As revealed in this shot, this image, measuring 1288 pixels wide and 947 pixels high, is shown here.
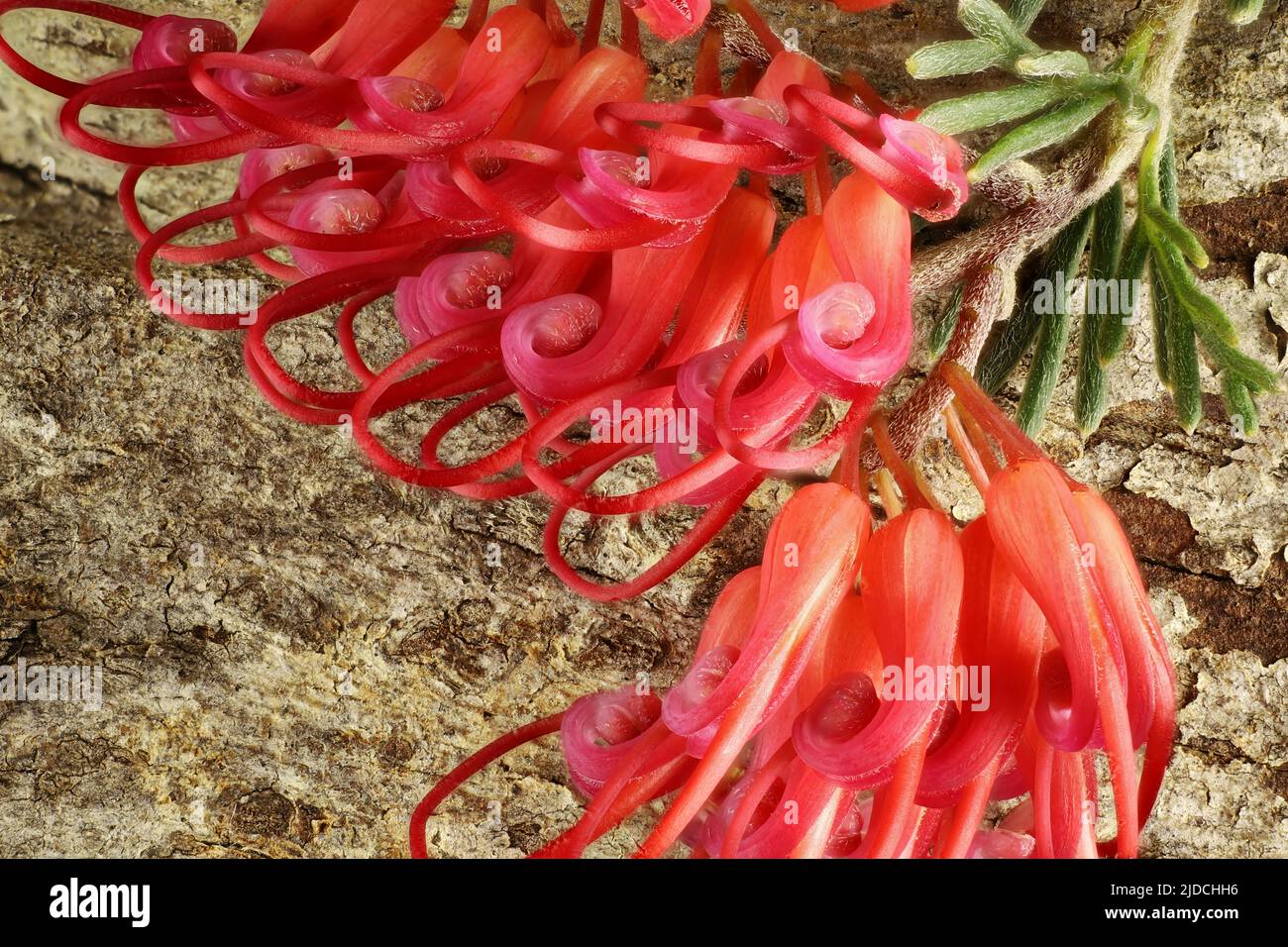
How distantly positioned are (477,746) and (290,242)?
1.42ft

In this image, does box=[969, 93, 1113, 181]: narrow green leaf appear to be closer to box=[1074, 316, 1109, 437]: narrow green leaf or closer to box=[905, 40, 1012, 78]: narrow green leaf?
box=[905, 40, 1012, 78]: narrow green leaf

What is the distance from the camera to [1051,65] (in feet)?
2.44

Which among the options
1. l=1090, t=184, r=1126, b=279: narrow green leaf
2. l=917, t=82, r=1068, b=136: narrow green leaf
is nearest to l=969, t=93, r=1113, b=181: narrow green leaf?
l=917, t=82, r=1068, b=136: narrow green leaf

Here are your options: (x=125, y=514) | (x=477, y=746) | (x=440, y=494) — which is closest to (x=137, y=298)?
(x=125, y=514)

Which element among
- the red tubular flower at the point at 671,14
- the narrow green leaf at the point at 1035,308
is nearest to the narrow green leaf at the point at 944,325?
the narrow green leaf at the point at 1035,308

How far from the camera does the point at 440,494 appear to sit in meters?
0.98

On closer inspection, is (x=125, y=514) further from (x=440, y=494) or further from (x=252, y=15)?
(x=252, y=15)

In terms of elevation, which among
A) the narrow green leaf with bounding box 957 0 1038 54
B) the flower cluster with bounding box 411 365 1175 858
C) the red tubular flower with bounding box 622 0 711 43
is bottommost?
the flower cluster with bounding box 411 365 1175 858

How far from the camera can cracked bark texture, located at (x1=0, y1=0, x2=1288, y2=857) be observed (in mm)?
942

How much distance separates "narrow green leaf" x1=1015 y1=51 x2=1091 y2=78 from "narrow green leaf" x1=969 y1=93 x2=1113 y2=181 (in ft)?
0.07

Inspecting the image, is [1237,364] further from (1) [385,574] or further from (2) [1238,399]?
(1) [385,574]

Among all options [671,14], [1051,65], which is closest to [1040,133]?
[1051,65]

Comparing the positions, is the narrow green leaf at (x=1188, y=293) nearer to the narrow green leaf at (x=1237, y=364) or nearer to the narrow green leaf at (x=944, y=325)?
the narrow green leaf at (x=1237, y=364)

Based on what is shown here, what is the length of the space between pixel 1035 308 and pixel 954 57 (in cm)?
27
